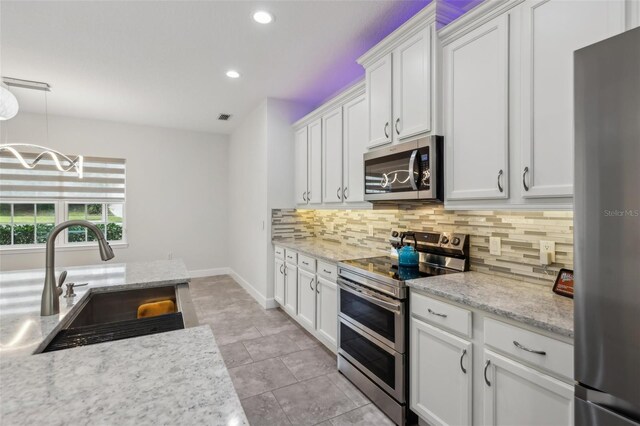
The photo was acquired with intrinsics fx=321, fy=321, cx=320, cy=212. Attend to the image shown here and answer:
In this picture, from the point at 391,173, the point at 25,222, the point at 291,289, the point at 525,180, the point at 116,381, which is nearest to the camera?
the point at 116,381

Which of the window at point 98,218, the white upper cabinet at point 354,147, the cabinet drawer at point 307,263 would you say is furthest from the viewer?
the window at point 98,218

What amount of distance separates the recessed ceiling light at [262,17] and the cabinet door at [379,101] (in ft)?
2.88

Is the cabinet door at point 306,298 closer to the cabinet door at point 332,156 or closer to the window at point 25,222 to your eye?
the cabinet door at point 332,156

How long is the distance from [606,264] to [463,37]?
157 cm

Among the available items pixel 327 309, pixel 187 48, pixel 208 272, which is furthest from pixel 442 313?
pixel 208 272

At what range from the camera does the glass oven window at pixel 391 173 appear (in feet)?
7.18

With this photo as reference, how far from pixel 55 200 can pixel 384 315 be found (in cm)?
549

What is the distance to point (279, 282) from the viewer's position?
159 inches

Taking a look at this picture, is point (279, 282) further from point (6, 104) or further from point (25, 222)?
point (25, 222)

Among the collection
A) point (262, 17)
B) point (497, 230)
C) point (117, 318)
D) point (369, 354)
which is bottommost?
point (369, 354)

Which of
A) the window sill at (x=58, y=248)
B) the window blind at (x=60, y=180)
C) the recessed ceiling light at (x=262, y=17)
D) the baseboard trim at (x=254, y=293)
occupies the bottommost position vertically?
the baseboard trim at (x=254, y=293)

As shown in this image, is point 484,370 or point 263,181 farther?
point 263,181

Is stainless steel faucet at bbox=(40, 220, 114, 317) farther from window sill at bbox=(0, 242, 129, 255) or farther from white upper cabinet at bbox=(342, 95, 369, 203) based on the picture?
window sill at bbox=(0, 242, 129, 255)

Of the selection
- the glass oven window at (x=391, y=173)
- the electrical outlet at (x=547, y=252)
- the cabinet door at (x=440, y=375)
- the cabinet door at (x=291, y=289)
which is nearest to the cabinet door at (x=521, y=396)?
the cabinet door at (x=440, y=375)
